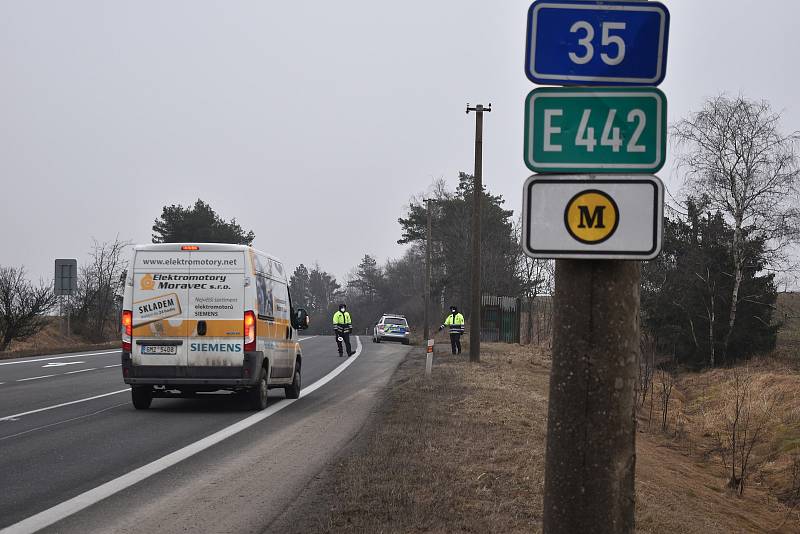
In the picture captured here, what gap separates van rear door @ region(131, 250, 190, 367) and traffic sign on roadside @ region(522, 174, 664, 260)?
1041 cm

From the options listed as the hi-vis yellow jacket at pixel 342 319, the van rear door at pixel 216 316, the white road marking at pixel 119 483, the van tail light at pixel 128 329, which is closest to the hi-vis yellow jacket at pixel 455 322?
the hi-vis yellow jacket at pixel 342 319

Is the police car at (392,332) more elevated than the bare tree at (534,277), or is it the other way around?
the bare tree at (534,277)

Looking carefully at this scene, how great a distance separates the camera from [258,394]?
45.8ft

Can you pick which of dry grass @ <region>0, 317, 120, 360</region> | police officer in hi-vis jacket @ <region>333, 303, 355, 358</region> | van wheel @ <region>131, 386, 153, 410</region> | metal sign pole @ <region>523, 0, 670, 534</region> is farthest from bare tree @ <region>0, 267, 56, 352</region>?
metal sign pole @ <region>523, 0, 670, 534</region>

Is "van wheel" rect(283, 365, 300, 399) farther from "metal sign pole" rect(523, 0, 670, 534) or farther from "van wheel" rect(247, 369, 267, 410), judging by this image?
"metal sign pole" rect(523, 0, 670, 534)

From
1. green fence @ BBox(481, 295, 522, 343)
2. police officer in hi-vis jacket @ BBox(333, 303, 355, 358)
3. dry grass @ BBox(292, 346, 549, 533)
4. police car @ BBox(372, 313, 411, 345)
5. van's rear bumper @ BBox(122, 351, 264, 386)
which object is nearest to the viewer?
dry grass @ BBox(292, 346, 549, 533)

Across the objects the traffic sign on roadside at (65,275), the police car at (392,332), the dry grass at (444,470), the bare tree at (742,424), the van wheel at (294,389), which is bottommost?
the bare tree at (742,424)

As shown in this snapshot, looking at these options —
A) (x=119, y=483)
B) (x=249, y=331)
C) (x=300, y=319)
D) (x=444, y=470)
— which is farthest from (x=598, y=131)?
(x=300, y=319)

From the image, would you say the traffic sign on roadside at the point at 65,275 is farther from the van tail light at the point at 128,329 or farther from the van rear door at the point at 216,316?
the van rear door at the point at 216,316

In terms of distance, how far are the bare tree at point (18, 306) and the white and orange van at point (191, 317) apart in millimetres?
23635

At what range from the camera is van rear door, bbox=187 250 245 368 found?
1324 cm

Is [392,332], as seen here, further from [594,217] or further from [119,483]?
[594,217]

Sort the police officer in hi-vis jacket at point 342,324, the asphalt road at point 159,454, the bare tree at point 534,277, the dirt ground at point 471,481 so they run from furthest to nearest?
the bare tree at point 534,277 → the police officer in hi-vis jacket at point 342,324 → the asphalt road at point 159,454 → the dirt ground at point 471,481

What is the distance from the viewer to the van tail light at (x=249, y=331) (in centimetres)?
1326
